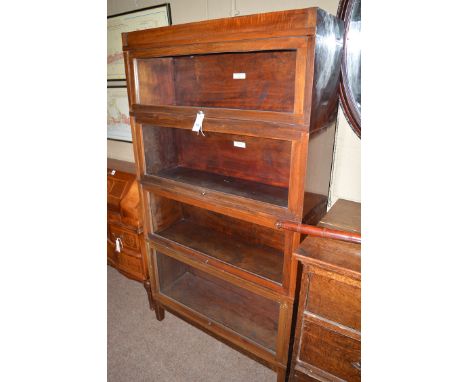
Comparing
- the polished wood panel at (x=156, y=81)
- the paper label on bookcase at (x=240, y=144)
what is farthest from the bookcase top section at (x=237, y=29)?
the paper label on bookcase at (x=240, y=144)

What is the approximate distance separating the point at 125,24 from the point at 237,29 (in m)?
1.78

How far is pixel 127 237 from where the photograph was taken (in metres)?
2.60

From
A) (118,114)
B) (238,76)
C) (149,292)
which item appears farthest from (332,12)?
(149,292)

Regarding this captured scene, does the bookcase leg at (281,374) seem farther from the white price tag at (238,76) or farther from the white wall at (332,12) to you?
the white price tag at (238,76)

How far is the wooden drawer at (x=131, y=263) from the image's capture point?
2611 millimetres

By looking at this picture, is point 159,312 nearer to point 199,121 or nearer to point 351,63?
point 199,121

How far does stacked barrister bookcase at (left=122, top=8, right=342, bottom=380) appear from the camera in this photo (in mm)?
1261

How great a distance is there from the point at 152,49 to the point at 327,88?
986mm

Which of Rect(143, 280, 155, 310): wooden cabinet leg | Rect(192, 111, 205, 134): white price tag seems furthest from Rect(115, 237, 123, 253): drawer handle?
Rect(192, 111, 205, 134): white price tag

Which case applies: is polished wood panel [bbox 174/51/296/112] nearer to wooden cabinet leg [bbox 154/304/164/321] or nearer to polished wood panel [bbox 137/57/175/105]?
polished wood panel [bbox 137/57/175/105]

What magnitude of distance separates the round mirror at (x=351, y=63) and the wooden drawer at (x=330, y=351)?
1.11m

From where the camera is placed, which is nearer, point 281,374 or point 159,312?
point 281,374

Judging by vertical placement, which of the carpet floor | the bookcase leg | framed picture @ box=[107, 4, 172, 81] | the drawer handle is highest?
framed picture @ box=[107, 4, 172, 81]

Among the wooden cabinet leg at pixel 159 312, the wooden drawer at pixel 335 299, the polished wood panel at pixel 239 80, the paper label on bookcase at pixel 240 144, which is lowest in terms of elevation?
→ the wooden cabinet leg at pixel 159 312
